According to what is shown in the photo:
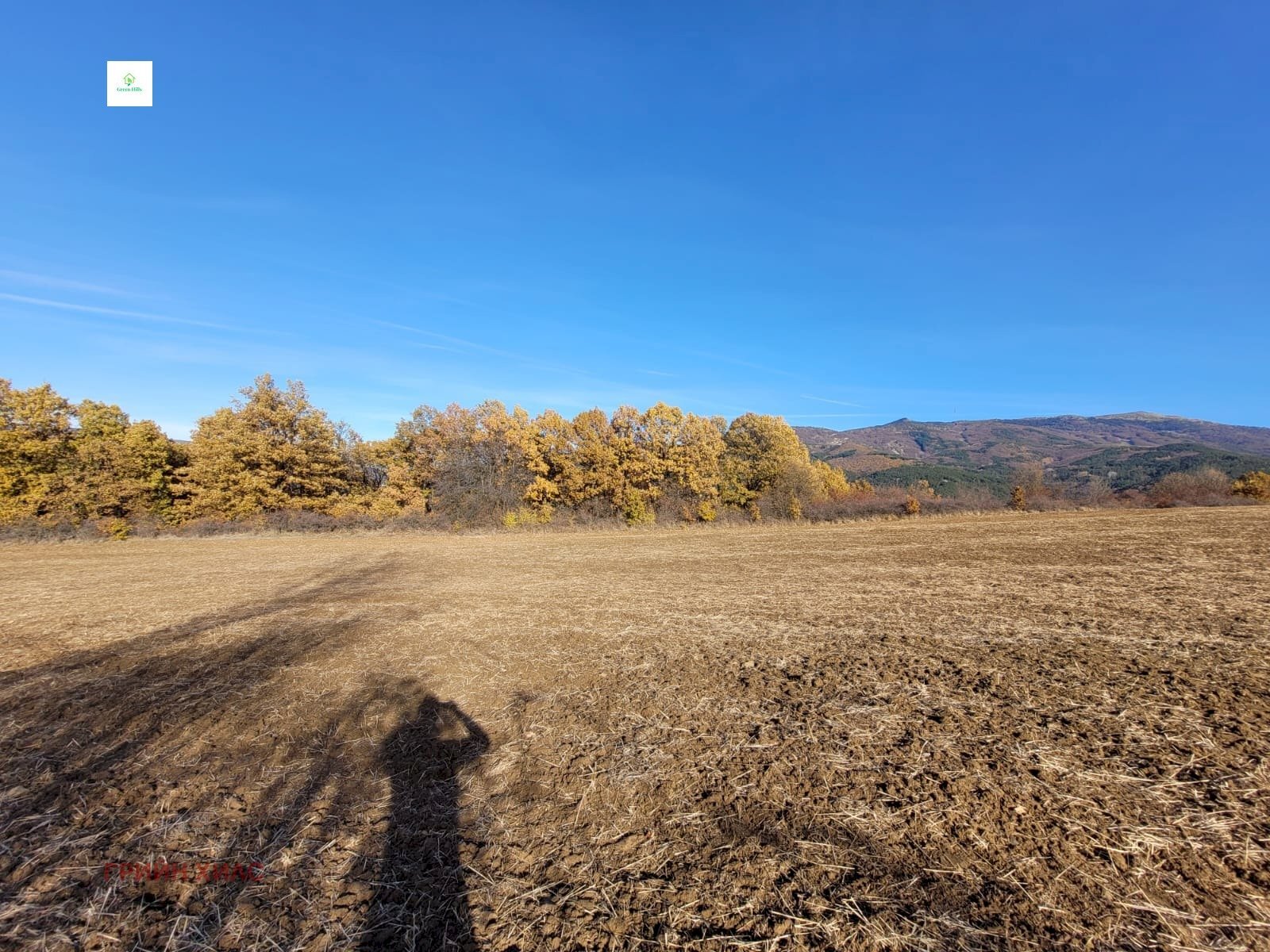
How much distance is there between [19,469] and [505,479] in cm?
2872

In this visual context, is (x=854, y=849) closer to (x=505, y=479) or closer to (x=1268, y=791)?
(x=1268, y=791)

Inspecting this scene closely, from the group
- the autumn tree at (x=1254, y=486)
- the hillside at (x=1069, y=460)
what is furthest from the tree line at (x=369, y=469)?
the hillside at (x=1069, y=460)

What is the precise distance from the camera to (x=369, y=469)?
1523 inches

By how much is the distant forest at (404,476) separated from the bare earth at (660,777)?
26727 mm

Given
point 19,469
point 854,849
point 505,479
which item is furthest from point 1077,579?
point 19,469

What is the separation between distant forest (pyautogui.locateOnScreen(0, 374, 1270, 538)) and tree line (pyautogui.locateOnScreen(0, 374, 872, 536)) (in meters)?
0.09

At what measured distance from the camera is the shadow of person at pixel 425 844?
2.44 metres

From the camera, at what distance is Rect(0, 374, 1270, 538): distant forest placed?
30.0 metres

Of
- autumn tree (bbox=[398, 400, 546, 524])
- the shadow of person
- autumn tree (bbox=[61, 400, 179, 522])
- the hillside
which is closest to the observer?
the shadow of person

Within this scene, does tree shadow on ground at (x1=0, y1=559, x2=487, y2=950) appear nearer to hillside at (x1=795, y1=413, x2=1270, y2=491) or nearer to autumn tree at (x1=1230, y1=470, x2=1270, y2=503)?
autumn tree at (x1=1230, y1=470, x2=1270, y2=503)

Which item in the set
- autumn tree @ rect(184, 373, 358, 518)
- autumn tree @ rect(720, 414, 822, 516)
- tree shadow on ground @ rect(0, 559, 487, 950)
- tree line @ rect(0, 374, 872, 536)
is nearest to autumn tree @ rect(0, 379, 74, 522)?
tree line @ rect(0, 374, 872, 536)

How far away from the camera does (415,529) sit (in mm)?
33219

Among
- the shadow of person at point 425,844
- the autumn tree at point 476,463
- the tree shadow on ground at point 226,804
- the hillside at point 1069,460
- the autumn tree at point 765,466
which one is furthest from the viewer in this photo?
the hillside at point 1069,460

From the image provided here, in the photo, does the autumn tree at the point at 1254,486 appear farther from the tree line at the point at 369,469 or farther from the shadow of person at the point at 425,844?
the shadow of person at the point at 425,844
